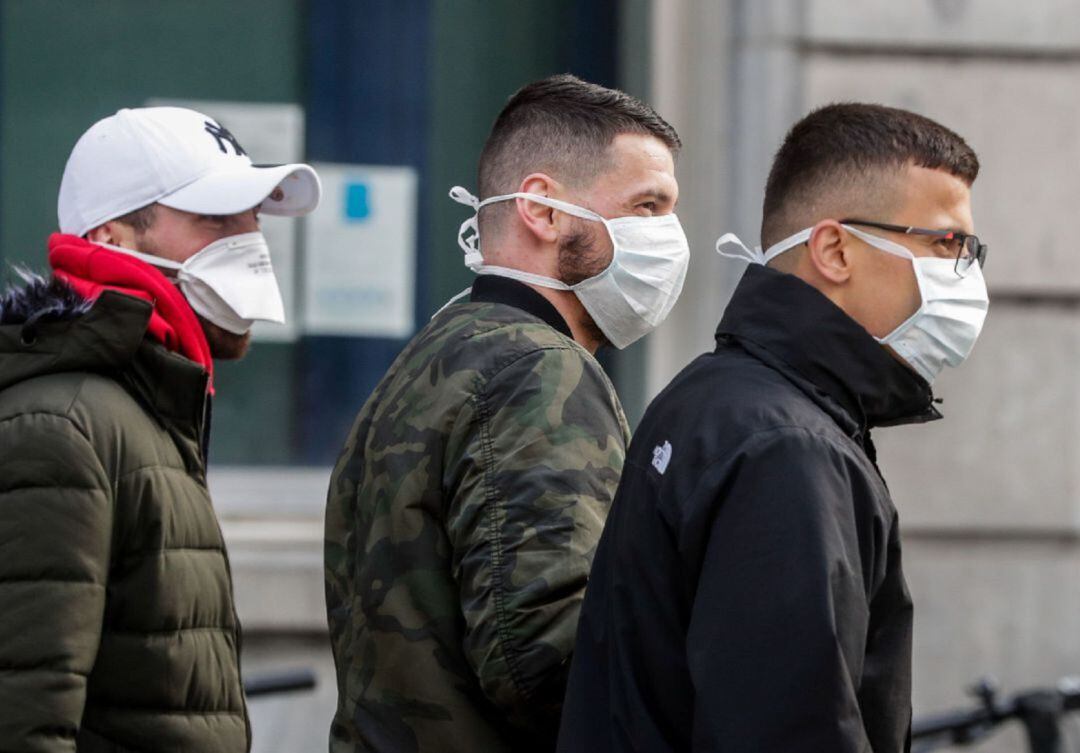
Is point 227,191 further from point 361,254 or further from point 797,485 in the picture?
point 361,254

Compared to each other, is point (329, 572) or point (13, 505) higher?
point (13, 505)

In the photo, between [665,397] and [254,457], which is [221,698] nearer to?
[665,397]

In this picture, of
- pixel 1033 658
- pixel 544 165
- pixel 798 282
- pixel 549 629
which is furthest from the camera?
pixel 1033 658

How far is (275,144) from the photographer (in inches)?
242

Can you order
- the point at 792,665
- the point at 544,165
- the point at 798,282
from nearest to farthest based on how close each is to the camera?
the point at 792,665, the point at 798,282, the point at 544,165

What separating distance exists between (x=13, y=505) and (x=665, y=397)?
105 cm

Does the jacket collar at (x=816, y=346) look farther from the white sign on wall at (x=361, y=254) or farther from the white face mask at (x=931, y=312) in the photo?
the white sign on wall at (x=361, y=254)

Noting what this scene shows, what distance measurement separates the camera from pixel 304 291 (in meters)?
6.11

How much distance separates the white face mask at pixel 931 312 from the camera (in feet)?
7.75

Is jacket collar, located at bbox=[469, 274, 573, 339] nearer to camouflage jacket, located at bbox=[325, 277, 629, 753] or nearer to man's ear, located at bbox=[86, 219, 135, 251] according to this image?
camouflage jacket, located at bbox=[325, 277, 629, 753]

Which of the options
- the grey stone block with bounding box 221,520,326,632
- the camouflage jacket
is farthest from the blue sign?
the camouflage jacket

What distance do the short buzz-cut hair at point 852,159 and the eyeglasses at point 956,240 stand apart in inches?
1.1

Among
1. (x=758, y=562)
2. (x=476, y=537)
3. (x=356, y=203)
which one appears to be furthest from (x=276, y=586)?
(x=758, y=562)

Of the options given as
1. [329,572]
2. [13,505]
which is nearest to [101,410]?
[13,505]
